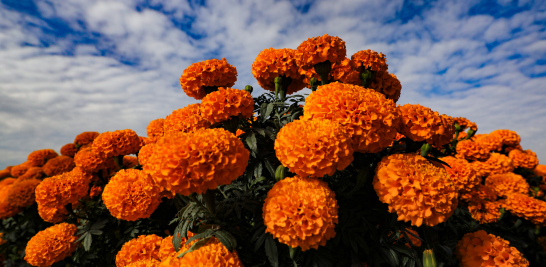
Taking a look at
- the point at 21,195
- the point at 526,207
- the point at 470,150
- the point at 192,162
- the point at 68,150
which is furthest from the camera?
the point at 68,150

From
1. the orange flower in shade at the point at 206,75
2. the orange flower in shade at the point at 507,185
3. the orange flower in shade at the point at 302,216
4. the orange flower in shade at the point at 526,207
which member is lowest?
the orange flower in shade at the point at 526,207

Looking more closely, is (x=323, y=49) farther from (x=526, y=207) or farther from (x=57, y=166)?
(x=57, y=166)

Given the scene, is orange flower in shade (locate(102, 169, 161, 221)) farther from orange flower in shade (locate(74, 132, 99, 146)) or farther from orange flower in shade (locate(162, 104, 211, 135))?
orange flower in shade (locate(74, 132, 99, 146))

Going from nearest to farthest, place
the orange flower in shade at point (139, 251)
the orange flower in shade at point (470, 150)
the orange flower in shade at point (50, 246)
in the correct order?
the orange flower in shade at point (139, 251) < the orange flower in shade at point (50, 246) < the orange flower in shade at point (470, 150)

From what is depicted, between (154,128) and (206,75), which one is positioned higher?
(206,75)

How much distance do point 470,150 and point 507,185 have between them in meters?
0.72

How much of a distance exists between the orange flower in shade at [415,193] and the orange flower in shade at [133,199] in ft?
6.54

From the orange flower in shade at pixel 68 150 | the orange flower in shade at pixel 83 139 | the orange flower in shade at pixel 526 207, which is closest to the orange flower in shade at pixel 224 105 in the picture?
the orange flower in shade at pixel 526 207

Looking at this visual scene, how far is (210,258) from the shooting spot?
4.67 feet

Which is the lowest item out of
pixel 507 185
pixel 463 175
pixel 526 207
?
pixel 526 207

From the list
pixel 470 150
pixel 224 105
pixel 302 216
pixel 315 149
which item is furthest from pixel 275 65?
pixel 470 150

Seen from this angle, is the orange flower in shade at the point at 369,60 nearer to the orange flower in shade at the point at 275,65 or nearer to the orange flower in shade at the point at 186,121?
the orange flower in shade at the point at 275,65

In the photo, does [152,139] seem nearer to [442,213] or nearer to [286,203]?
[286,203]

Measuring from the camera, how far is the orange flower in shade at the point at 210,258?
4.64 ft
